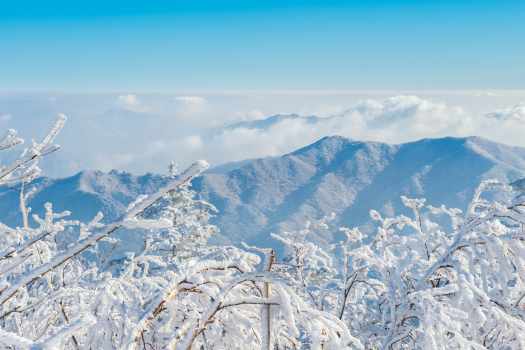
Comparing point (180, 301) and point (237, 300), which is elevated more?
point (237, 300)

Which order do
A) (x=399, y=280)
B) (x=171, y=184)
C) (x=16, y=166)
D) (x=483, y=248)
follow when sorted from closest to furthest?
(x=171, y=184) < (x=16, y=166) < (x=483, y=248) < (x=399, y=280)

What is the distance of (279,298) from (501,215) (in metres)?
2.31

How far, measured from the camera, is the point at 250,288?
10.6ft

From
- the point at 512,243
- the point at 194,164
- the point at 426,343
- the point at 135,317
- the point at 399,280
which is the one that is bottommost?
the point at 399,280

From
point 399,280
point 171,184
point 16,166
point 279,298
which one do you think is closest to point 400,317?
point 399,280

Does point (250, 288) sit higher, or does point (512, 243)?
point (512, 243)

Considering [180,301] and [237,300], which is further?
[180,301]

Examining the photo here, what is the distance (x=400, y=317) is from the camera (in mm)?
3693

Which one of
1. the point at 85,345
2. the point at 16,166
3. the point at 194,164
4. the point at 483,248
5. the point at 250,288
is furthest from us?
the point at 483,248

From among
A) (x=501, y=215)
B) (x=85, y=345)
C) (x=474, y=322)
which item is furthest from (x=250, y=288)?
(x=501, y=215)

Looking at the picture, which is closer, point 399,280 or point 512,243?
point 512,243

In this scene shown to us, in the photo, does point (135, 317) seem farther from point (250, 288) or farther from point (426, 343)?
point (426, 343)

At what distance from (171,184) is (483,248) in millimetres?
2908

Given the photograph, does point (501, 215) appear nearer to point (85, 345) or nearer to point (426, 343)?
point (426, 343)
